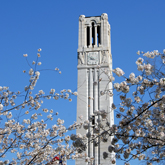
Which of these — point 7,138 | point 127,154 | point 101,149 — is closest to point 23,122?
point 7,138

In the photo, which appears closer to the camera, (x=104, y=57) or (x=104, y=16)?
(x=104, y=57)

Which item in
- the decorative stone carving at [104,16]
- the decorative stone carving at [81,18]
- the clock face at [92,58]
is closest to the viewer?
the clock face at [92,58]

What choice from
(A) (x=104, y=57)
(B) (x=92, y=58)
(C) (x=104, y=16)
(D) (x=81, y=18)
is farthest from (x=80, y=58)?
(C) (x=104, y=16)

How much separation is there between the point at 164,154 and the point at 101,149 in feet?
56.7

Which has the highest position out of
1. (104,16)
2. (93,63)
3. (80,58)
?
(104,16)

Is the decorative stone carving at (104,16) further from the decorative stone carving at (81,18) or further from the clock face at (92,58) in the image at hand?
the clock face at (92,58)

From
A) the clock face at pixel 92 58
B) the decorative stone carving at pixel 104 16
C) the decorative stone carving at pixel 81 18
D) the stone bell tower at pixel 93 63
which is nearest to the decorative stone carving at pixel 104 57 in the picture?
the stone bell tower at pixel 93 63

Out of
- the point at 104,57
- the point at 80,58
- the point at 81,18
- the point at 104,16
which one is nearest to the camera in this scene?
the point at 104,57

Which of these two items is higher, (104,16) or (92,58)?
(104,16)

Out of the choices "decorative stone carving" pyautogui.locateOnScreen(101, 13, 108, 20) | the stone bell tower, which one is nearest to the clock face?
the stone bell tower

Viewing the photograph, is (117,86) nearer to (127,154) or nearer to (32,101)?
(127,154)

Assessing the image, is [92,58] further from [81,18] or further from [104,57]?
[81,18]

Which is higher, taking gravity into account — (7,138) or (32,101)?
(32,101)

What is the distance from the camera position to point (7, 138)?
13.0m
